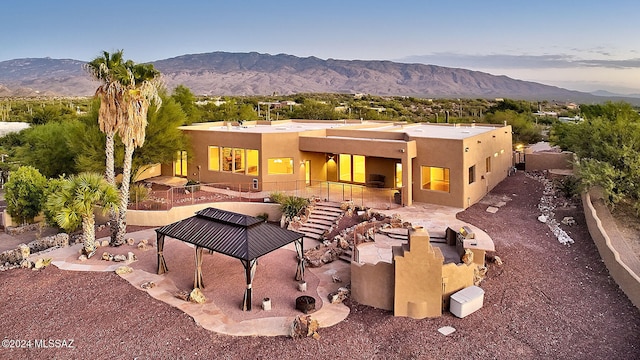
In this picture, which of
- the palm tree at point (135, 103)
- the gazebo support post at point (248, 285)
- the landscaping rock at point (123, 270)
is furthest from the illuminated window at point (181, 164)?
the gazebo support post at point (248, 285)

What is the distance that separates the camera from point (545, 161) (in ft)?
104

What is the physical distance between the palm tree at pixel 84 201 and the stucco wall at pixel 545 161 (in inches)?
1110

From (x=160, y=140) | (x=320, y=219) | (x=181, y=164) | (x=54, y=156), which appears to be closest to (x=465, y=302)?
(x=320, y=219)

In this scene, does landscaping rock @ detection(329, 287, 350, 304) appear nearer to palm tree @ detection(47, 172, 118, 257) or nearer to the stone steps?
the stone steps

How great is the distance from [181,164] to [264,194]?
7.64 meters

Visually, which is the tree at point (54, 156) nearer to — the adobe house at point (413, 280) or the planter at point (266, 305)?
the planter at point (266, 305)

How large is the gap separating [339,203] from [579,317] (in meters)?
11.2

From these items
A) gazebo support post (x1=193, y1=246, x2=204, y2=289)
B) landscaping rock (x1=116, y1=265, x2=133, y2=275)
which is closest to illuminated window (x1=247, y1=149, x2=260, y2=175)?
landscaping rock (x1=116, y1=265, x2=133, y2=275)

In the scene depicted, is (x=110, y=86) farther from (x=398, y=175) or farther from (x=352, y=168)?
(x=398, y=175)

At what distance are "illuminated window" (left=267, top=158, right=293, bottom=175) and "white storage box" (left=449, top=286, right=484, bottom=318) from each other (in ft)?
47.1

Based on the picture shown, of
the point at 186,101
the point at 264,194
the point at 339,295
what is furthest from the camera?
the point at 186,101

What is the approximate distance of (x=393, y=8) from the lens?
6400 cm

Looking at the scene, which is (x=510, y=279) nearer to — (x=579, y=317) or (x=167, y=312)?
(x=579, y=317)

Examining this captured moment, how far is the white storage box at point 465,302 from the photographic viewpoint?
36.1 ft
